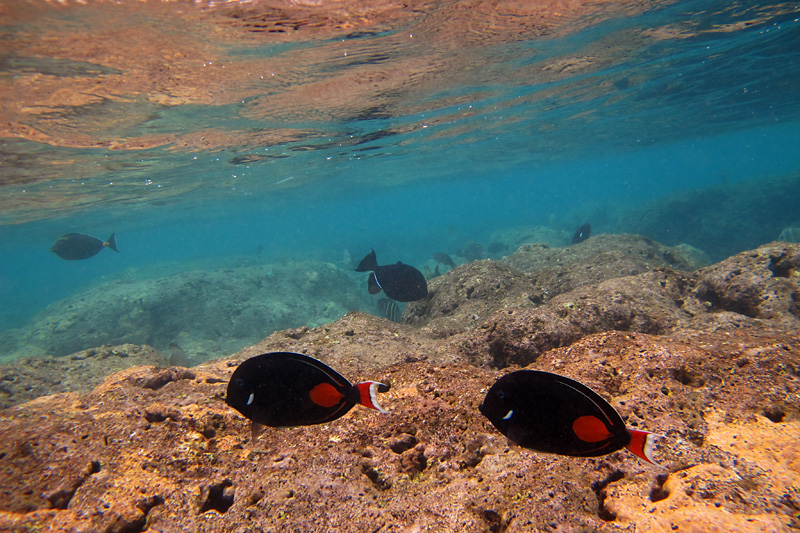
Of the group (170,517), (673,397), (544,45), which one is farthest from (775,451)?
(544,45)

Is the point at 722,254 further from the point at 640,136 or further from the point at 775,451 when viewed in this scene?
the point at 775,451

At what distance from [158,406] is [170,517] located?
1186 mm

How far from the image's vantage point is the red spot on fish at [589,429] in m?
1.61

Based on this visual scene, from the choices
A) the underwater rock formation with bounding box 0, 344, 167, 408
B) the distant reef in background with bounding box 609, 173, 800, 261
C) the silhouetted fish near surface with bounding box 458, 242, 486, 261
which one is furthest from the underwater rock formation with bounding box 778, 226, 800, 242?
the underwater rock formation with bounding box 0, 344, 167, 408

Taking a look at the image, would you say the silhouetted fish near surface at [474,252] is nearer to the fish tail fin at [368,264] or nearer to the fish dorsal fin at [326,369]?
the fish tail fin at [368,264]

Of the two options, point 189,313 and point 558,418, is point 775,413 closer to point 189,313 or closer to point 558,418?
point 558,418

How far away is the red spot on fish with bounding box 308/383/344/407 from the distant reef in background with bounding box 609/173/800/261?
2794 centimetres

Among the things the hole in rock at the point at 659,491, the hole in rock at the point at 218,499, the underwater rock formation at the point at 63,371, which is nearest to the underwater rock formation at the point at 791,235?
the hole in rock at the point at 659,491

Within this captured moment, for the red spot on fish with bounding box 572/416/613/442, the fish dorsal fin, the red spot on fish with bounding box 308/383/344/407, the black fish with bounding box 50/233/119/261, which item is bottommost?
the black fish with bounding box 50/233/119/261

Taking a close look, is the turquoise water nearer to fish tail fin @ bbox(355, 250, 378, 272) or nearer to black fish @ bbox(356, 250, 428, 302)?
fish tail fin @ bbox(355, 250, 378, 272)

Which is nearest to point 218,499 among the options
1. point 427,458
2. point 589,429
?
point 427,458

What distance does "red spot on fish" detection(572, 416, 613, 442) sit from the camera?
1614 millimetres

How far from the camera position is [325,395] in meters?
1.93

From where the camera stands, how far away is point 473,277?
8.07 meters
